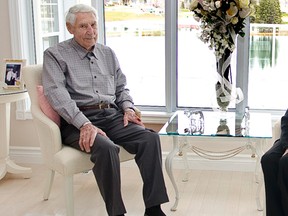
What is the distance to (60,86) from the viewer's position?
2852 millimetres

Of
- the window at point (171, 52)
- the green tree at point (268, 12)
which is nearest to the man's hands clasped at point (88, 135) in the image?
the window at point (171, 52)

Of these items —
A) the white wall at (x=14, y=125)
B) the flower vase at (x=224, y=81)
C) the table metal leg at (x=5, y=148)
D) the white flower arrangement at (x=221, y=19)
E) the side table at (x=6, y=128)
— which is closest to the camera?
the white flower arrangement at (x=221, y=19)

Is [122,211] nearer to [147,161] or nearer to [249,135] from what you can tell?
[147,161]

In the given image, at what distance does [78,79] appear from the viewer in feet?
9.68

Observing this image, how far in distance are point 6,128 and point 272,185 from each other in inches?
79.6

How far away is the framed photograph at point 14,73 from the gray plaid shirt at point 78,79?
571 mm

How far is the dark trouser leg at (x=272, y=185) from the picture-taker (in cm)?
232

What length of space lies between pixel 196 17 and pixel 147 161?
103cm

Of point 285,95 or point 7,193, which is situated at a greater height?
point 285,95

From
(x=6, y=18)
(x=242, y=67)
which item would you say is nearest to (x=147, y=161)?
(x=242, y=67)

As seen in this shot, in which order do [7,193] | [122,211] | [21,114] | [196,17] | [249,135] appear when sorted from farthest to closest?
[21,114] → [7,193] → [196,17] → [249,135] → [122,211]

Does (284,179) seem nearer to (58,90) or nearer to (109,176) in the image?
(109,176)

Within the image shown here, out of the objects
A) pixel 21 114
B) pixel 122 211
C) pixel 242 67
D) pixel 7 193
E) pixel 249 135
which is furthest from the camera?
pixel 21 114

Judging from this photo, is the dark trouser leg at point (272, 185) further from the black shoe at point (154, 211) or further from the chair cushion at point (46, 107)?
the chair cushion at point (46, 107)
